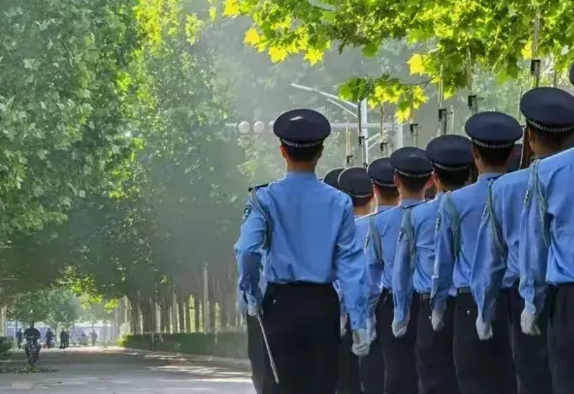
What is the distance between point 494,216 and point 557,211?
130 centimetres

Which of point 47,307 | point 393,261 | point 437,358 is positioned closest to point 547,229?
point 437,358

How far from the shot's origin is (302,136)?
25.3 ft

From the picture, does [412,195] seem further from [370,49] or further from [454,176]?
[370,49]

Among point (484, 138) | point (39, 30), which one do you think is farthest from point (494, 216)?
point (39, 30)

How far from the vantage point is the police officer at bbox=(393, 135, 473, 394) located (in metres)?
9.20

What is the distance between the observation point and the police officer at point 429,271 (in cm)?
920

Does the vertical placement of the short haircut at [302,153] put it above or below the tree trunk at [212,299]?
below

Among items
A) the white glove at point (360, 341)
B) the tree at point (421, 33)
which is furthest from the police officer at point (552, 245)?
the tree at point (421, 33)

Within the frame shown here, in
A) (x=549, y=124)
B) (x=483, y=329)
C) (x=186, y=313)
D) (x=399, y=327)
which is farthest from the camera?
(x=186, y=313)

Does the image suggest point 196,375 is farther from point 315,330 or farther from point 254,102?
point 315,330

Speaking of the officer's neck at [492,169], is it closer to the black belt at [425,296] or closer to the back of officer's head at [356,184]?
the black belt at [425,296]

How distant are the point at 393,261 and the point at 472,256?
2157 mm

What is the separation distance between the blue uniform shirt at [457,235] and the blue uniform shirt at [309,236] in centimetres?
103

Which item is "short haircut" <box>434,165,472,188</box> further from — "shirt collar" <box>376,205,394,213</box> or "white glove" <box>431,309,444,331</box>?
"shirt collar" <box>376,205,394,213</box>
